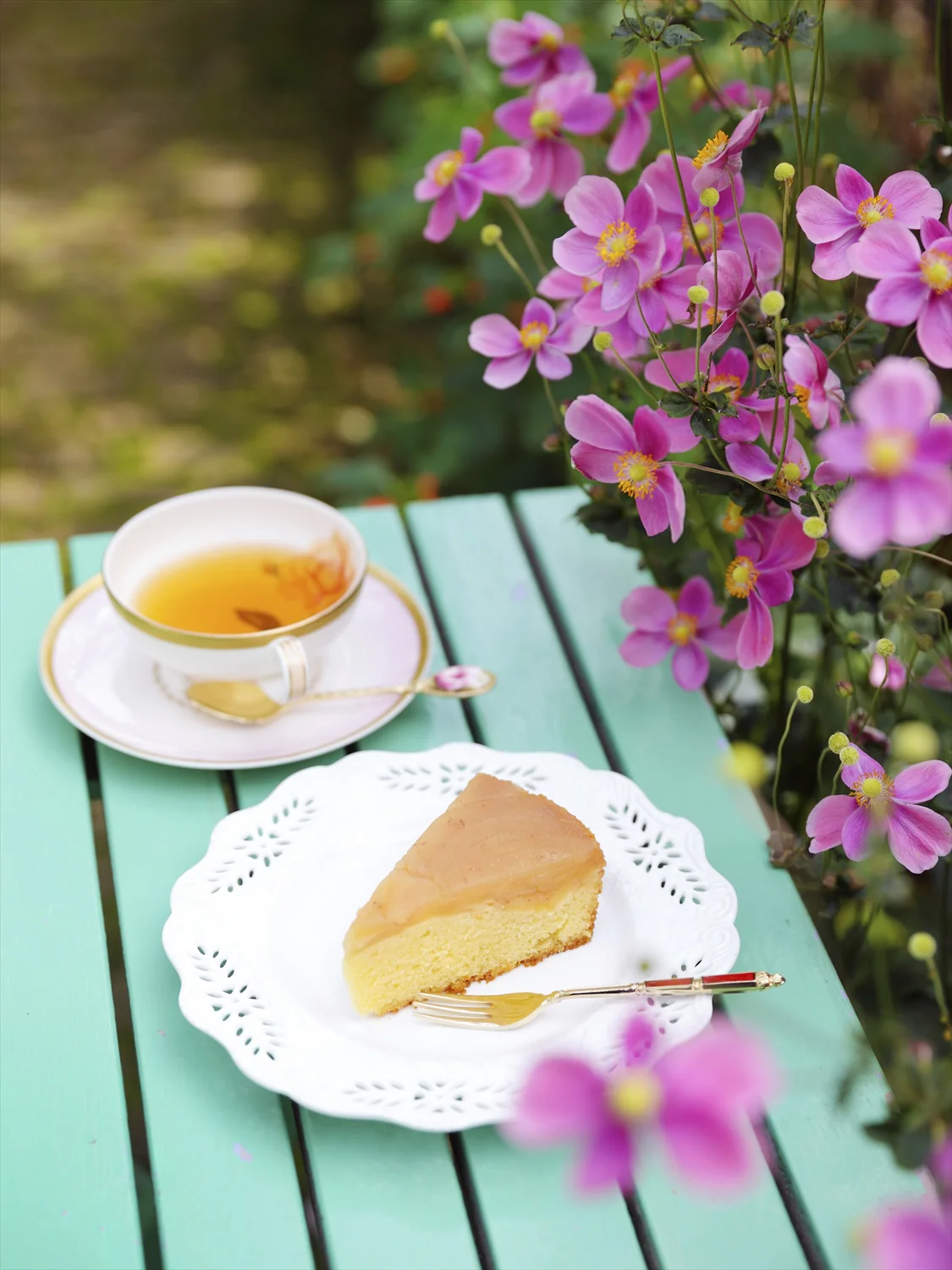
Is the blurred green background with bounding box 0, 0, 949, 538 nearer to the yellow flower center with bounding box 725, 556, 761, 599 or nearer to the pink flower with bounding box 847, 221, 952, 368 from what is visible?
the yellow flower center with bounding box 725, 556, 761, 599

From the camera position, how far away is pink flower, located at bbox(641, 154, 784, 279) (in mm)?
1002

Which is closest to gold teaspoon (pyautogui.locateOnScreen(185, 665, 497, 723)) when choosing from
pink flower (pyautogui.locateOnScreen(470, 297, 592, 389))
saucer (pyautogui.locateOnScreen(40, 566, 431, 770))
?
saucer (pyautogui.locateOnScreen(40, 566, 431, 770))

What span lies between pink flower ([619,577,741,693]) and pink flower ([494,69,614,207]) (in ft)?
1.14

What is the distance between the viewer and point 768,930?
998mm

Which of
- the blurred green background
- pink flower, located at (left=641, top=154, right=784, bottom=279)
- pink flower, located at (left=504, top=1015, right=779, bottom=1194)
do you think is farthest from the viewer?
the blurred green background

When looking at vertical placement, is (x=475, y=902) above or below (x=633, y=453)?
below

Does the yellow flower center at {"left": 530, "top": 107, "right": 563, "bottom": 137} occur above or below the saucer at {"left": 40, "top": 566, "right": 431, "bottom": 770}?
above

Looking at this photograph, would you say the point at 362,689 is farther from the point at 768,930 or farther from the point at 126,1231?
the point at 126,1231

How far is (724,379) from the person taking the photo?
3.29 feet

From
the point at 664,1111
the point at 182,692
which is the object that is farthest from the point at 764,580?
the point at 664,1111

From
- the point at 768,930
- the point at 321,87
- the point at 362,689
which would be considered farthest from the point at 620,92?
the point at 321,87

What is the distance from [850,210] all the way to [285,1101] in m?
Answer: 0.67

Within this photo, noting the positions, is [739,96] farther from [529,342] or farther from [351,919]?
[351,919]

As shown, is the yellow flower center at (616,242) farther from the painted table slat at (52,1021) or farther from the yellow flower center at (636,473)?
the painted table slat at (52,1021)
